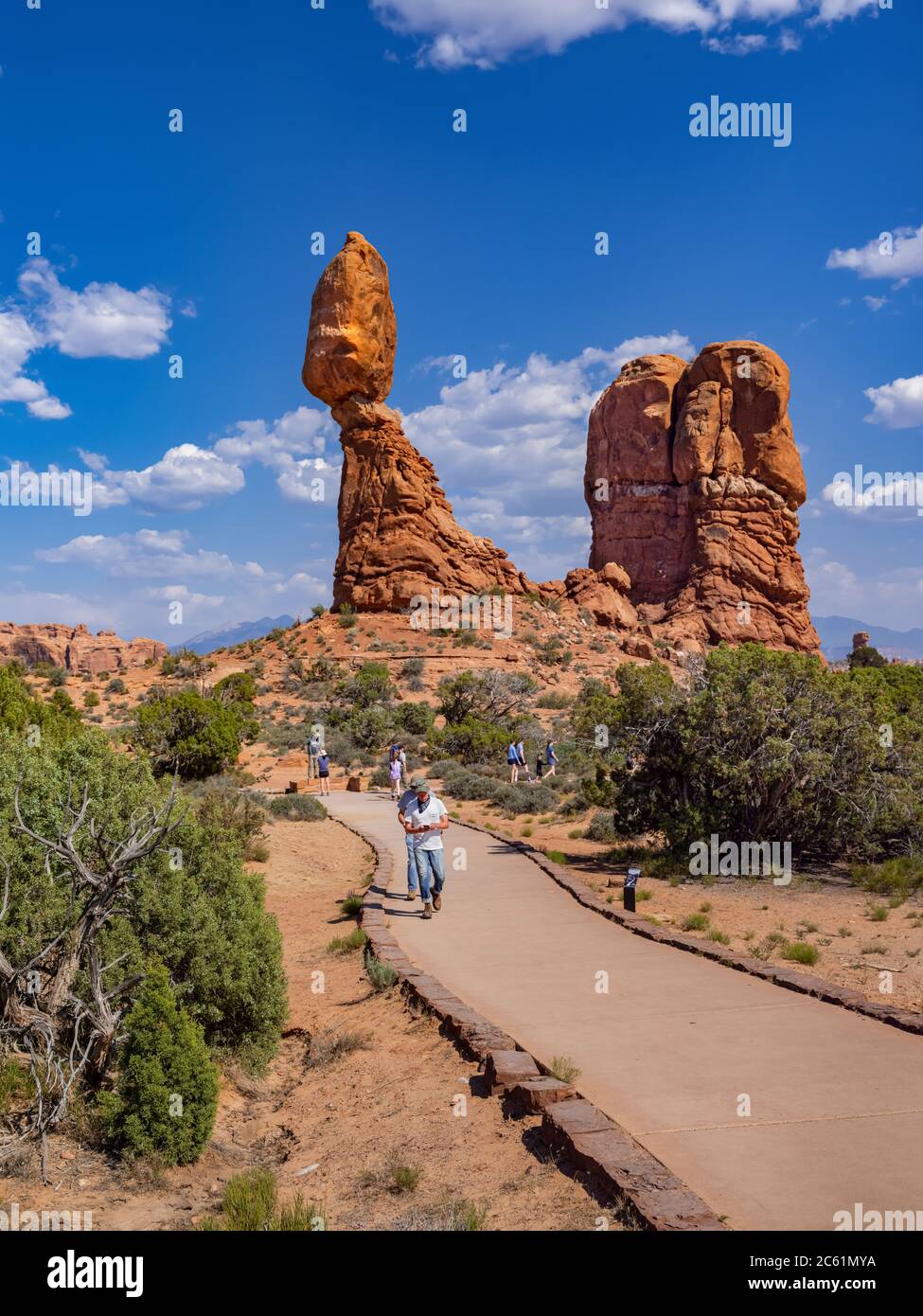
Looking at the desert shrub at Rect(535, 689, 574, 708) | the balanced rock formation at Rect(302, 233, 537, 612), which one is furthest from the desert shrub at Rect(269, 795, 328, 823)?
the balanced rock formation at Rect(302, 233, 537, 612)

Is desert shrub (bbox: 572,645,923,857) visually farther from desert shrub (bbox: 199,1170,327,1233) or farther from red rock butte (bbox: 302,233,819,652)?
red rock butte (bbox: 302,233,819,652)

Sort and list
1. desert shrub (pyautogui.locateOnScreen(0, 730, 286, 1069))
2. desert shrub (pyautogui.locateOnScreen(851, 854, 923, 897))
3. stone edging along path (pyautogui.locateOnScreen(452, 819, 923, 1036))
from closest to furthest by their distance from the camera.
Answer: desert shrub (pyautogui.locateOnScreen(0, 730, 286, 1069))
stone edging along path (pyautogui.locateOnScreen(452, 819, 923, 1036))
desert shrub (pyautogui.locateOnScreen(851, 854, 923, 897))

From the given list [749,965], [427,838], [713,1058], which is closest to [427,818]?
[427,838]

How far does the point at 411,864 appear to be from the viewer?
448 inches

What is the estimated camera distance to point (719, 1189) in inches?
170

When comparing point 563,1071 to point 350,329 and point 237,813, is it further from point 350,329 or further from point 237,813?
point 350,329

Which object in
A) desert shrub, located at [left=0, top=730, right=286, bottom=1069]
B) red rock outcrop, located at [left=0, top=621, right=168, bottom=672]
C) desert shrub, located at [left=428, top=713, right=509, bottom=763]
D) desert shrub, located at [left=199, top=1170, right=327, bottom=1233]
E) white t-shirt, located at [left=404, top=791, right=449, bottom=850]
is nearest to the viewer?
desert shrub, located at [left=199, top=1170, right=327, bottom=1233]

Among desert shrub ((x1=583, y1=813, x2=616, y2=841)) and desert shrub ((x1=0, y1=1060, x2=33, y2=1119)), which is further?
desert shrub ((x1=583, y1=813, x2=616, y2=841))

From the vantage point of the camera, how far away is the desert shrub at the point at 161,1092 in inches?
206

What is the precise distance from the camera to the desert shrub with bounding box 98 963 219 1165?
524 cm

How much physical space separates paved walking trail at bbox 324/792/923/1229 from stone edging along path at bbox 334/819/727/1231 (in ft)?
0.55

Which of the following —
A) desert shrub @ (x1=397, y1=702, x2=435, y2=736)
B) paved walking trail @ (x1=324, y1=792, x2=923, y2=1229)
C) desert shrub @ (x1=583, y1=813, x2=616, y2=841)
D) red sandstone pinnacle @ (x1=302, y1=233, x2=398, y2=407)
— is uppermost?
red sandstone pinnacle @ (x1=302, y1=233, x2=398, y2=407)
